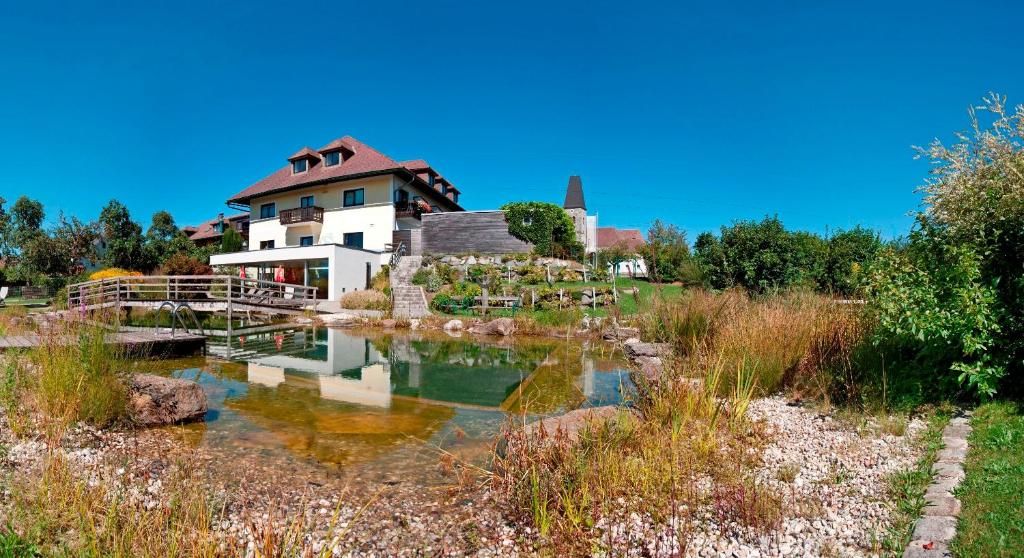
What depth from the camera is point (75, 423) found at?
14.5 ft

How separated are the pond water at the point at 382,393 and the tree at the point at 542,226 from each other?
494 inches

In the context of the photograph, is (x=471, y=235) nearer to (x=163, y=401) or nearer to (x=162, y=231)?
(x=163, y=401)

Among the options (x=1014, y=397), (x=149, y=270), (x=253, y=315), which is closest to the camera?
(x=1014, y=397)

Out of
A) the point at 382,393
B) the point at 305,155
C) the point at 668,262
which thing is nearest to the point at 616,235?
the point at 305,155

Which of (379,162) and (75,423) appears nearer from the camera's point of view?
(75,423)

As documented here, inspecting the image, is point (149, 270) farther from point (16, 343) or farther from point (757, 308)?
point (757, 308)

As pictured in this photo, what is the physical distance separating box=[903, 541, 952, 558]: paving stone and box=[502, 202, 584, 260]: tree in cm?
2270

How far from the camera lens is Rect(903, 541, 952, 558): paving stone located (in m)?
2.23

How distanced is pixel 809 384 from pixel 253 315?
68.1ft

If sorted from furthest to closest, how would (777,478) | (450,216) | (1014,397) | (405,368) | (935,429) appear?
1. (450,216)
2. (405,368)
3. (1014,397)
4. (935,429)
5. (777,478)

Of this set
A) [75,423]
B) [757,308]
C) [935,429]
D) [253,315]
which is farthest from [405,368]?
[253,315]

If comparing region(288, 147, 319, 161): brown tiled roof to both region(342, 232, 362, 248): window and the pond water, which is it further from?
the pond water

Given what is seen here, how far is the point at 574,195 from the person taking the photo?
→ 32344mm

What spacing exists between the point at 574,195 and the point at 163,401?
29193 mm
